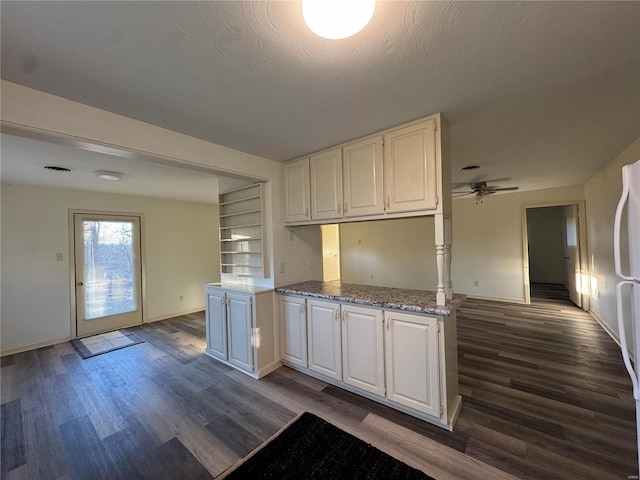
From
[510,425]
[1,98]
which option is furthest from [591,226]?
[1,98]

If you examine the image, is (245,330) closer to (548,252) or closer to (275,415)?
(275,415)

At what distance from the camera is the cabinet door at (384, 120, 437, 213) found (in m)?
1.95

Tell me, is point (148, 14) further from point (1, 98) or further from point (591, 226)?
point (591, 226)

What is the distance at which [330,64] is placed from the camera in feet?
4.55

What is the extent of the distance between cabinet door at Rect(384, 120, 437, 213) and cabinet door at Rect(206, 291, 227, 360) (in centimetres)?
224

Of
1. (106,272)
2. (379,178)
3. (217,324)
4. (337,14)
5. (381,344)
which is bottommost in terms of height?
(217,324)

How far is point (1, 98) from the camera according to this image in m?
1.43

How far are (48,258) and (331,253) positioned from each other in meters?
5.22

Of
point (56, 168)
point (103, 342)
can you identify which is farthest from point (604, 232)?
point (103, 342)

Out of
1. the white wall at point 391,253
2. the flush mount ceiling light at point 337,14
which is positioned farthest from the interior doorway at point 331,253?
the flush mount ceiling light at point 337,14

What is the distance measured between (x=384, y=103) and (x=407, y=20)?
26.9 inches

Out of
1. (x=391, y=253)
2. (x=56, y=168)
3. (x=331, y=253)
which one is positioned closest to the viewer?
(x=56, y=168)

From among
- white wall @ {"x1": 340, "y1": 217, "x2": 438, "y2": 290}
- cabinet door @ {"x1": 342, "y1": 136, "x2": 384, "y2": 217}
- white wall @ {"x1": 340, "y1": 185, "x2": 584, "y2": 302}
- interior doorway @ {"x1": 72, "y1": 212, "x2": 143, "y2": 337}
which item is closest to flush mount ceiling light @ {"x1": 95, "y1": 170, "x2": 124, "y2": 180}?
interior doorway @ {"x1": 72, "y1": 212, "x2": 143, "y2": 337}

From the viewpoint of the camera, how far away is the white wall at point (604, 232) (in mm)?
3066
